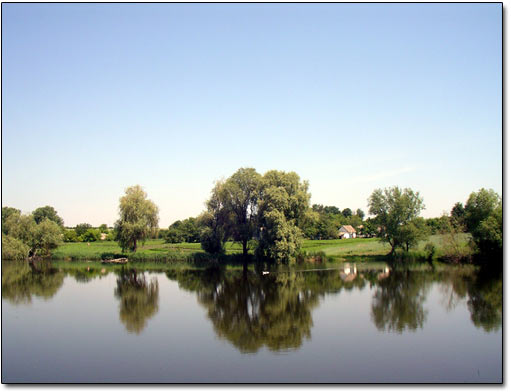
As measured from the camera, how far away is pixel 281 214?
4291 centimetres

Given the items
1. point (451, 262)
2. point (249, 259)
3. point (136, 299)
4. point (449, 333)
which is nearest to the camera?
point (449, 333)

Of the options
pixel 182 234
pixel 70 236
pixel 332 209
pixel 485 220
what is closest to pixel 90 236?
pixel 70 236

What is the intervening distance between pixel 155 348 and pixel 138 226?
3387 cm

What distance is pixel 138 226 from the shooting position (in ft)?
156

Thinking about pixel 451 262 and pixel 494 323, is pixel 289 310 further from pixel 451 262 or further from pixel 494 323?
pixel 451 262

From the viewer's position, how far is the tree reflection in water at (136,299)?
19.4 meters

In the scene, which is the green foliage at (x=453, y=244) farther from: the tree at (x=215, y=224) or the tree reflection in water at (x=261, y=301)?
the tree at (x=215, y=224)

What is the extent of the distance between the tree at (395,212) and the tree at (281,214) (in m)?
9.48

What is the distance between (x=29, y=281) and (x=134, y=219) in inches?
670

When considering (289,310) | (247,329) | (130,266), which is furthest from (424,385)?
(130,266)

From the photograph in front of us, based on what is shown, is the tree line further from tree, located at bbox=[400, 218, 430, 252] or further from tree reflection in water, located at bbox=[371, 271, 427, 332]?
tree reflection in water, located at bbox=[371, 271, 427, 332]

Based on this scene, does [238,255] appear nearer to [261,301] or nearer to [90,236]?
[261,301]

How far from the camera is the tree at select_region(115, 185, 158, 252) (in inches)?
1880

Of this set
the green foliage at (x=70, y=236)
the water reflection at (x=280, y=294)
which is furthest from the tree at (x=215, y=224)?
the green foliage at (x=70, y=236)
